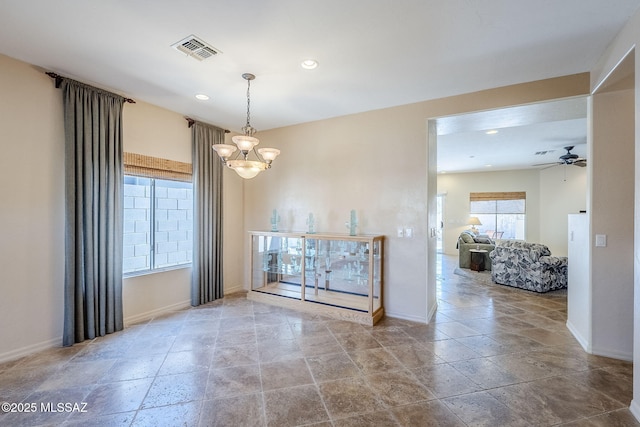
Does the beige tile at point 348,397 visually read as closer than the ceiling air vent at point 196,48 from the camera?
Yes

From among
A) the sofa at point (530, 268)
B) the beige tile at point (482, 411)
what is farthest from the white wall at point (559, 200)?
the beige tile at point (482, 411)

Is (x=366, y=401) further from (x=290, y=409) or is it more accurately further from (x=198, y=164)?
(x=198, y=164)

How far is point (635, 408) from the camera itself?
6.37 ft

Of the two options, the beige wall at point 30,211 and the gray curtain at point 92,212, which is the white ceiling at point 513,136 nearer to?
the gray curtain at point 92,212

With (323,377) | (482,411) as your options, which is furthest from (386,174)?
(482,411)

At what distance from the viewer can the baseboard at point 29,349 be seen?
8.56ft

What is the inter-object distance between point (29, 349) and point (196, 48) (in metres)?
3.37

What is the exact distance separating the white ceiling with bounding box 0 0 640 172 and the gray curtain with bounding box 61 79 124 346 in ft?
1.07

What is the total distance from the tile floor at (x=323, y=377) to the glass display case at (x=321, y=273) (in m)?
0.32

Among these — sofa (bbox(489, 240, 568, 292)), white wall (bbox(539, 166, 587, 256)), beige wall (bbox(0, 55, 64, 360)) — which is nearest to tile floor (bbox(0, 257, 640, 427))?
beige wall (bbox(0, 55, 64, 360))

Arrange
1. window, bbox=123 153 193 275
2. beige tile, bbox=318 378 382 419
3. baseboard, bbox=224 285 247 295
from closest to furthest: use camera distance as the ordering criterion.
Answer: beige tile, bbox=318 378 382 419, window, bbox=123 153 193 275, baseboard, bbox=224 285 247 295

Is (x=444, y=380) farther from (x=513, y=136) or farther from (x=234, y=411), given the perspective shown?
(x=513, y=136)

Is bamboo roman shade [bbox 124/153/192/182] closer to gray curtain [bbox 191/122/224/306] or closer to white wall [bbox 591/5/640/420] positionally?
gray curtain [bbox 191/122/224/306]

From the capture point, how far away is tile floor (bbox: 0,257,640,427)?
6.38ft
